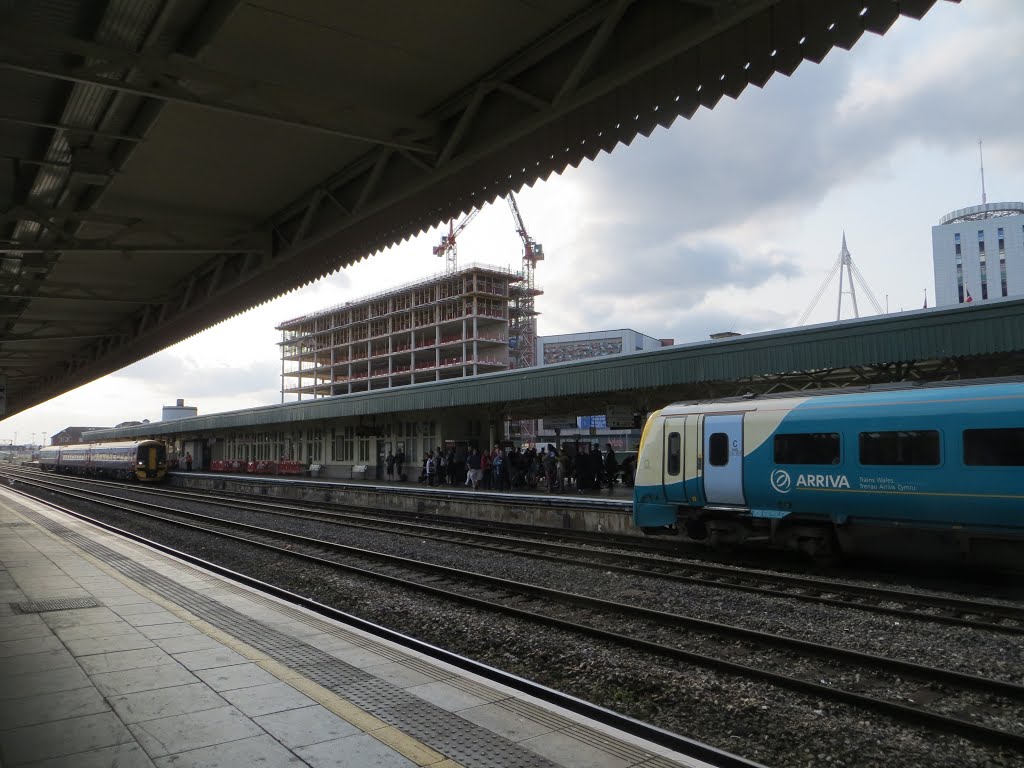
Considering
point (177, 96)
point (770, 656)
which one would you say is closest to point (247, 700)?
point (177, 96)

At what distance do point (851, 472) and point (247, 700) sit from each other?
372 inches

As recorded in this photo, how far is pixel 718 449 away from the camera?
488 inches

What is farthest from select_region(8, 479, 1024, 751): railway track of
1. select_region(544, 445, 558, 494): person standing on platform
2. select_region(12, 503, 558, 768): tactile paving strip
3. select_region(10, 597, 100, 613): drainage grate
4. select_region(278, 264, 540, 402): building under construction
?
select_region(278, 264, 540, 402): building under construction

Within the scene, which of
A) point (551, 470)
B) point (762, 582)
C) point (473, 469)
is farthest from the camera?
point (473, 469)

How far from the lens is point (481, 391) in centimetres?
2430

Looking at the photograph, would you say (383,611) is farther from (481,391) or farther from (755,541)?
(481,391)

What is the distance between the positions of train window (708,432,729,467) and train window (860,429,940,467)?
2.27 meters

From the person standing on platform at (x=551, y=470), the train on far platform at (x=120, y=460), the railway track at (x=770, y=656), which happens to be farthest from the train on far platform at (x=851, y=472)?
the train on far platform at (x=120, y=460)

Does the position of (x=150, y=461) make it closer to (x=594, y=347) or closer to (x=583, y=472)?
(x=583, y=472)

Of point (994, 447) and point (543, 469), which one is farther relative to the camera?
point (543, 469)

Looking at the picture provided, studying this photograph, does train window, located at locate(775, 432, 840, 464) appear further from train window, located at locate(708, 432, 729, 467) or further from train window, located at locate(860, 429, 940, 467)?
train window, located at locate(708, 432, 729, 467)

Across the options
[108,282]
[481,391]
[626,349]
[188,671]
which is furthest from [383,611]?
[626,349]

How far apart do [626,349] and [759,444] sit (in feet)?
264

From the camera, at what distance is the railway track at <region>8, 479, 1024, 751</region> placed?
544 centimetres
